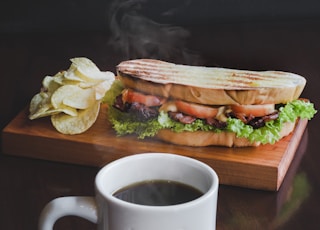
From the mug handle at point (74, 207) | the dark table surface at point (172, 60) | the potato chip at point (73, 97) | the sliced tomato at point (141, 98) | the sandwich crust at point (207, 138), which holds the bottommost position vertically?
the dark table surface at point (172, 60)

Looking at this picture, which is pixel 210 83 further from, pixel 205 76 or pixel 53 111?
pixel 53 111

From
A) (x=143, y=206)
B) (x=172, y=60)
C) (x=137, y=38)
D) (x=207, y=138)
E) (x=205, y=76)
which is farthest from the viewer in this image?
(x=172, y=60)

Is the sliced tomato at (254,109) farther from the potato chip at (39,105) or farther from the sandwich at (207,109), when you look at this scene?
the potato chip at (39,105)

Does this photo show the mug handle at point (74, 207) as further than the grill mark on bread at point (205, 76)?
No

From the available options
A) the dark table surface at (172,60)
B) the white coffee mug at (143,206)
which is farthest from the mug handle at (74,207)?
the dark table surface at (172,60)

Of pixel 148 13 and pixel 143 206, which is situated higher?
pixel 143 206

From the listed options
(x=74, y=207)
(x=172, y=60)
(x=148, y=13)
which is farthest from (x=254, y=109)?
(x=148, y=13)

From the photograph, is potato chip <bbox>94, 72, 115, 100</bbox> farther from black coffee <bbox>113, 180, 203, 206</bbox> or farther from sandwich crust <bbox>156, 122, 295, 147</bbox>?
black coffee <bbox>113, 180, 203, 206</bbox>

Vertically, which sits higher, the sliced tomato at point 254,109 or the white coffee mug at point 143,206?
the white coffee mug at point 143,206
